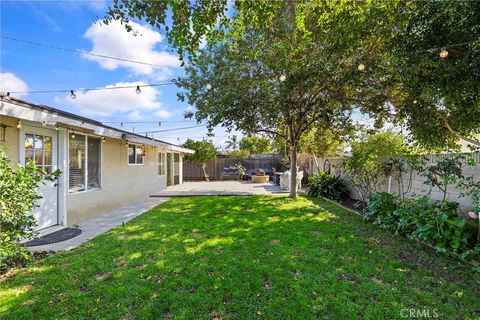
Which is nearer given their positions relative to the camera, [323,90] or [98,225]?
[98,225]

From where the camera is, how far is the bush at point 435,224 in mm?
3943

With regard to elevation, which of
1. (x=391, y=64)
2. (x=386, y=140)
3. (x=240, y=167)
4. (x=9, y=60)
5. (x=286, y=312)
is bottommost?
(x=286, y=312)

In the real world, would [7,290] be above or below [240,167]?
below

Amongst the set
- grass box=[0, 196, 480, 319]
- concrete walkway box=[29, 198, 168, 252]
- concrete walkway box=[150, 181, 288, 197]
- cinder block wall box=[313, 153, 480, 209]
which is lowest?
grass box=[0, 196, 480, 319]

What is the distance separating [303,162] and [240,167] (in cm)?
483

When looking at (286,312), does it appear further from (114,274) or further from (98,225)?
(98,225)

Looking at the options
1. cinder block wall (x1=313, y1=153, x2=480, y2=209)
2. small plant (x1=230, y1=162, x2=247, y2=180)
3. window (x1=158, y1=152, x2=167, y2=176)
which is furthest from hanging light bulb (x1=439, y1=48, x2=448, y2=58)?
small plant (x1=230, y1=162, x2=247, y2=180)

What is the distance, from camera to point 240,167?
18906 millimetres

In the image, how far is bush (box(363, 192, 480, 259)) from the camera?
3943 mm

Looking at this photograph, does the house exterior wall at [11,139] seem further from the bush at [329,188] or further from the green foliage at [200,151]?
the green foliage at [200,151]

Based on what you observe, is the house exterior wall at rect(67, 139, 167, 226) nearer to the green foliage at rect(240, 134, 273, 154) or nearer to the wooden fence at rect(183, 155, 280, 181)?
the wooden fence at rect(183, 155, 280, 181)

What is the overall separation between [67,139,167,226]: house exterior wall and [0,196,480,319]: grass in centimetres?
170

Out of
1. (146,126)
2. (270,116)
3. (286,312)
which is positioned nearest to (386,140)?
(270,116)

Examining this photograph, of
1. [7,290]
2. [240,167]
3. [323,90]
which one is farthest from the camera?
[240,167]
